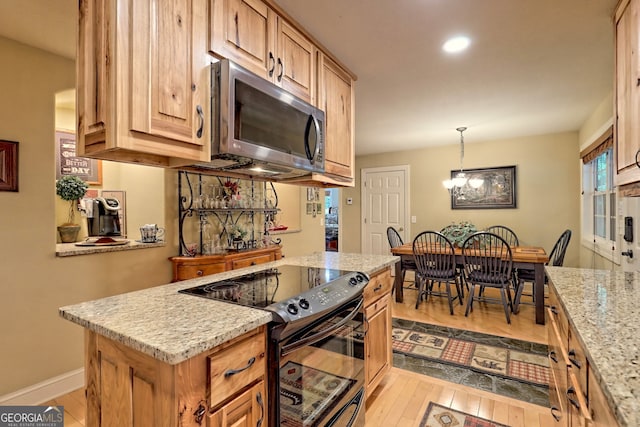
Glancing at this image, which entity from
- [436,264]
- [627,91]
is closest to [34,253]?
[627,91]

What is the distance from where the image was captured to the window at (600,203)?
3.30m

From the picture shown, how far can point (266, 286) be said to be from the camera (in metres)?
1.56

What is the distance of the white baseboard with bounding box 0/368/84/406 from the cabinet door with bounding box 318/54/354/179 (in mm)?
2314

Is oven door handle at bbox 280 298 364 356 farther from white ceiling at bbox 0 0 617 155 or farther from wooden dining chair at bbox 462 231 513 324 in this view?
wooden dining chair at bbox 462 231 513 324

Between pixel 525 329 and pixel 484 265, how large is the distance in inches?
28.5

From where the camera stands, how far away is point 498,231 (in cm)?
501

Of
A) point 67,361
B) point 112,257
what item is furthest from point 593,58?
point 67,361

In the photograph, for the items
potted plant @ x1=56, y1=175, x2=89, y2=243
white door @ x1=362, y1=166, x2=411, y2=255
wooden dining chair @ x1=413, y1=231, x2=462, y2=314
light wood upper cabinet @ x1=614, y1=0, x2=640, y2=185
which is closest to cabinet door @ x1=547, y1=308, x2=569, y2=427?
light wood upper cabinet @ x1=614, y1=0, x2=640, y2=185

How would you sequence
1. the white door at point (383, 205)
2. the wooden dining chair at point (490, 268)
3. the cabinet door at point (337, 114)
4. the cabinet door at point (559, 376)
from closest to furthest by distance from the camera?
the cabinet door at point (559, 376), the cabinet door at point (337, 114), the wooden dining chair at point (490, 268), the white door at point (383, 205)

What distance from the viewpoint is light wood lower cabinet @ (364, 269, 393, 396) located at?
192cm

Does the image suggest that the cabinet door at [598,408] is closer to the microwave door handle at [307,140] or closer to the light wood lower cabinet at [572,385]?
the light wood lower cabinet at [572,385]

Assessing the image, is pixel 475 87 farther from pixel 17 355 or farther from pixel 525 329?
pixel 17 355

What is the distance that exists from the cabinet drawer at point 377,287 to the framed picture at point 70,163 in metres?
2.67

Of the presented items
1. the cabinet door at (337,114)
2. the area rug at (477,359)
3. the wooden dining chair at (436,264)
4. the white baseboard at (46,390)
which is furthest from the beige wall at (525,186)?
the white baseboard at (46,390)
